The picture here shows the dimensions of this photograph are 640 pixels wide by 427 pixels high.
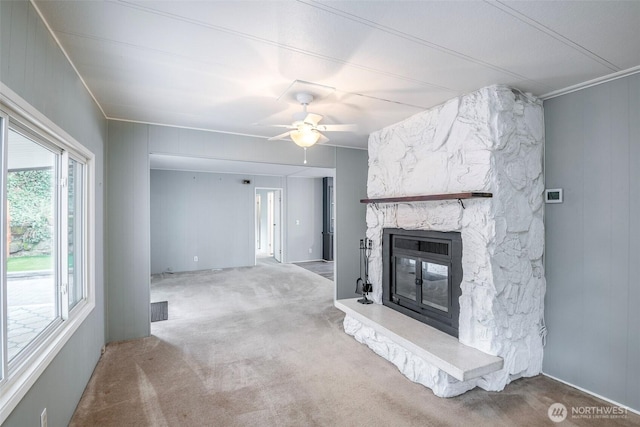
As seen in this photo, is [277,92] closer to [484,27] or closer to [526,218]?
[484,27]

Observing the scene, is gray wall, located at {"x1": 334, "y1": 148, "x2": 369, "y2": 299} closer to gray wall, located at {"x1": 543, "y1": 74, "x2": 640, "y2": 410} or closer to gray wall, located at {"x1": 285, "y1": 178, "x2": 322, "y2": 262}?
gray wall, located at {"x1": 543, "y1": 74, "x2": 640, "y2": 410}

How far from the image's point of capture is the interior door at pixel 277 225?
830 cm

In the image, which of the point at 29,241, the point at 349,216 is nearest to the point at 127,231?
the point at 29,241

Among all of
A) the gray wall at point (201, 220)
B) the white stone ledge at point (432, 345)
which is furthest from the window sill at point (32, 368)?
the gray wall at point (201, 220)

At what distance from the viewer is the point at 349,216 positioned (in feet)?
15.6

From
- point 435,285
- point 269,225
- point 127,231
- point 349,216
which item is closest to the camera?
point 435,285

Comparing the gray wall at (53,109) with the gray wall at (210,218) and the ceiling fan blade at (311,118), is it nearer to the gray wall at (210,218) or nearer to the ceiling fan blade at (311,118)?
the ceiling fan blade at (311,118)

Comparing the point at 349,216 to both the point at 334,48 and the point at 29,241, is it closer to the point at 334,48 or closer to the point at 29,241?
the point at 334,48

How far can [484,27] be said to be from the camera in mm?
1698

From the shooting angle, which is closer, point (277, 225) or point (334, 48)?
point (334, 48)

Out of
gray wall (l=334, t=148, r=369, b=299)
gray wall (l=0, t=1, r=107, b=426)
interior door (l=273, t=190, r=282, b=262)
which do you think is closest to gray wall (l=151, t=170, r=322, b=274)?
interior door (l=273, t=190, r=282, b=262)

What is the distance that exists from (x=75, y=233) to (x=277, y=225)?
6.12 meters

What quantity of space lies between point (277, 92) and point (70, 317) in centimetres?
229

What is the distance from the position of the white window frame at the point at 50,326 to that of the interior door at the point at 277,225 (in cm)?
575
